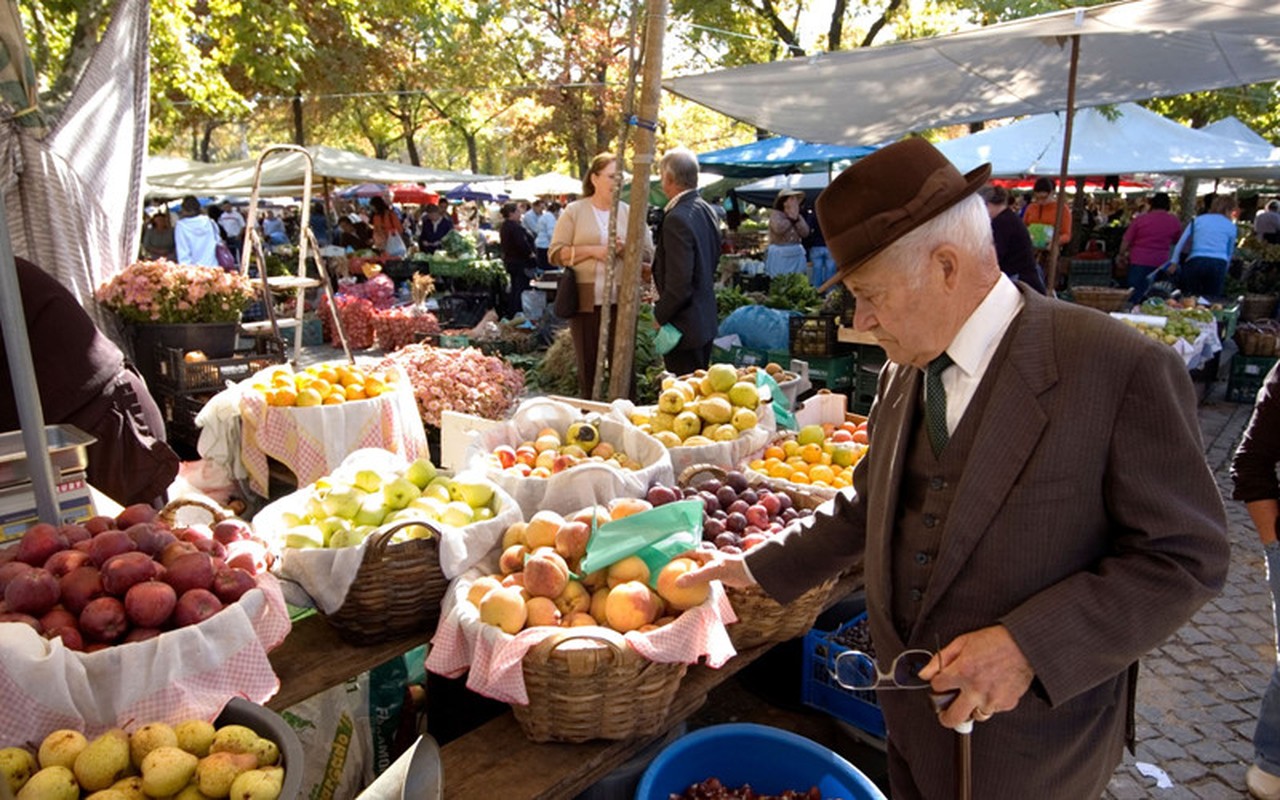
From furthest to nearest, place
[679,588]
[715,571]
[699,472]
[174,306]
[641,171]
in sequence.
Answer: [174,306] → [641,171] → [699,472] → [679,588] → [715,571]

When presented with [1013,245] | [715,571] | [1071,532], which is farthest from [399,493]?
[1013,245]

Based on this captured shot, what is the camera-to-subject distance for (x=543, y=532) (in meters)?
2.68

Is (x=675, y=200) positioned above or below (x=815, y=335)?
above

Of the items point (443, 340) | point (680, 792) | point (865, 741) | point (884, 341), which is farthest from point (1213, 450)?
point (443, 340)

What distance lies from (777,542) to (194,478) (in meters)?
4.40

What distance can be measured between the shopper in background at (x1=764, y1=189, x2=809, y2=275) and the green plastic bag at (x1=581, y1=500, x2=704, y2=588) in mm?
10656

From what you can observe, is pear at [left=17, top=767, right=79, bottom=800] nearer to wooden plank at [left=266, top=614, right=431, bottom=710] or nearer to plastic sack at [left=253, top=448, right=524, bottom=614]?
wooden plank at [left=266, top=614, right=431, bottom=710]

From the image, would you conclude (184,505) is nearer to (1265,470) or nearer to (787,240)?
(1265,470)

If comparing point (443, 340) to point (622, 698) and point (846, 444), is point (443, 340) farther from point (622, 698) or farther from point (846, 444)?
point (622, 698)

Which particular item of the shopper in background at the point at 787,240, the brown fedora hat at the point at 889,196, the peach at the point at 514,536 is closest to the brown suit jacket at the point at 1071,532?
the brown fedora hat at the point at 889,196

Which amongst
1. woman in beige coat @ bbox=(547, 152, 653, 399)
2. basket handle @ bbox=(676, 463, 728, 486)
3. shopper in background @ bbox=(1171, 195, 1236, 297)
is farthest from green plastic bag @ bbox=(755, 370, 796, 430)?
shopper in background @ bbox=(1171, 195, 1236, 297)

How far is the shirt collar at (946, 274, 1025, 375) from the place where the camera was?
1526 mm

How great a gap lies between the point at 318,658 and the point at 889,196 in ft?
6.86

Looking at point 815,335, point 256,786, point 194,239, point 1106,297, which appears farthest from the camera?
point 194,239
